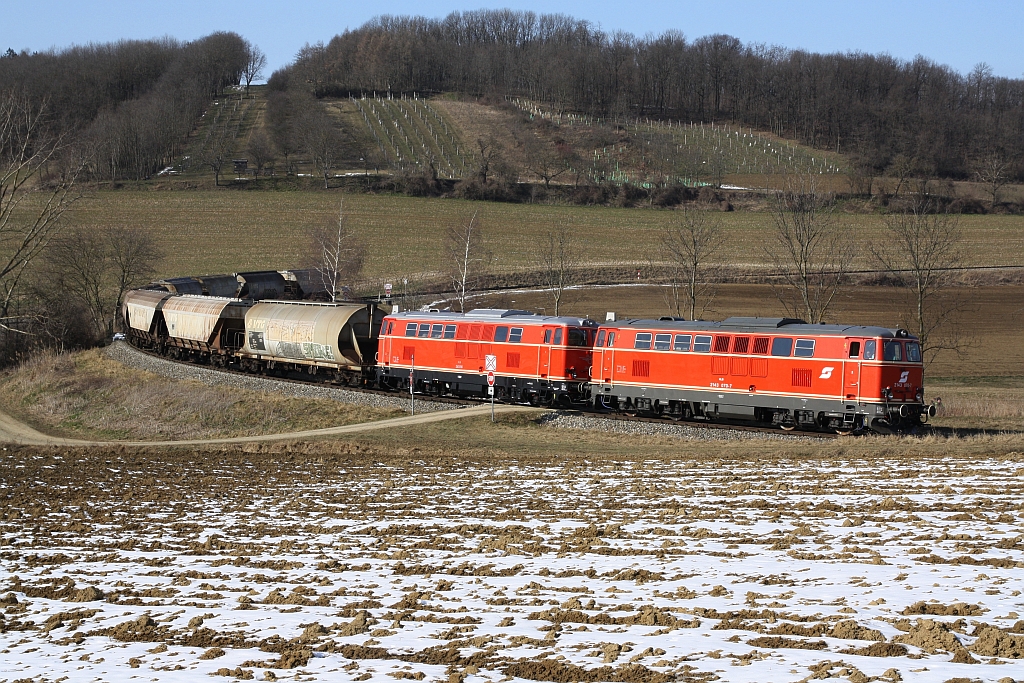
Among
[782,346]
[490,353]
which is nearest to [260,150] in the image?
[490,353]

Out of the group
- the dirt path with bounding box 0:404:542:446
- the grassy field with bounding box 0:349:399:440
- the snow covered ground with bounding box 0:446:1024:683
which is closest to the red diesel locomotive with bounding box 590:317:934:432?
the dirt path with bounding box 0:404:542:446

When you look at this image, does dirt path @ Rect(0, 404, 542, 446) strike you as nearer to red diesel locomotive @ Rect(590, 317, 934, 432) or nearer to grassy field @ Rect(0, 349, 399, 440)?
grassy field @ Rect(0, 349, 399, 440)

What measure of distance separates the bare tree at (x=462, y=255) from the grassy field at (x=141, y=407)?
23.8 meters

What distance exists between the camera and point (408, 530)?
20719 millimetres

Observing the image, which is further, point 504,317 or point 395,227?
point 395,227

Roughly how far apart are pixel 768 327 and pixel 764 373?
1.76 metres

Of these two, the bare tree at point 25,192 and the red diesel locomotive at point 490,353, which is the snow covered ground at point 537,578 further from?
the bare tree at point 25,192

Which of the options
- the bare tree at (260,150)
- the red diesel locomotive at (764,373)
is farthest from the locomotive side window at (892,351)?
the bare tree at (260,150)

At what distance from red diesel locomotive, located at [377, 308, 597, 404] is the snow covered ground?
13660mm

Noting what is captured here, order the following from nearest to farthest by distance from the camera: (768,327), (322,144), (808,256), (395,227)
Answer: (768,327) < (808,256) < (395,227) < (322,144)

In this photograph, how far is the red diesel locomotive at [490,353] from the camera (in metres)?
41.1

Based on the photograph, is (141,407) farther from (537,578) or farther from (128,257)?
(537,578)

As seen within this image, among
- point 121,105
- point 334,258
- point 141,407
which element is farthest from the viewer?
point 121,105

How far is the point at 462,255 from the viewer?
79375 mm
